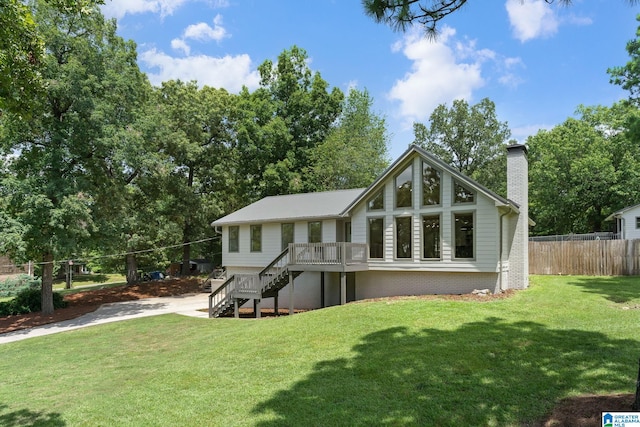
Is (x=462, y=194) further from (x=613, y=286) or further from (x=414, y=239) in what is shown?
(x=613, y=286)

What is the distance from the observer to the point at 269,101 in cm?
3378

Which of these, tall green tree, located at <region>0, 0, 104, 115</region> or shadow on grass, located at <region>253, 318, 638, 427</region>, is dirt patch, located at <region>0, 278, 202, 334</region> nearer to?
tall green tree, located at <region>0, 0, 104, 115</region>

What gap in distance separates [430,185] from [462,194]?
1222 millimetres

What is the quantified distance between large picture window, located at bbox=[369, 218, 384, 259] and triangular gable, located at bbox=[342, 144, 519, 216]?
3.48ft

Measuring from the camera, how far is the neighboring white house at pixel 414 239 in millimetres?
14242

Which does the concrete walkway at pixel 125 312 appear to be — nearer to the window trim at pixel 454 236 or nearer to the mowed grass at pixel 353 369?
the mowed grass at pixel 353 369

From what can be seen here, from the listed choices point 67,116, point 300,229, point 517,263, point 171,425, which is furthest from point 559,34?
point 67,116

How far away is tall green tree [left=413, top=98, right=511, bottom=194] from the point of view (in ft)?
123

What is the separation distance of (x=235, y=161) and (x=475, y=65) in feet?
67.9

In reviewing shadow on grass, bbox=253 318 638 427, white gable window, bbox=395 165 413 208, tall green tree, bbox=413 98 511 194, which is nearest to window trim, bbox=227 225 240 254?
white gable window, bbox=395 165 413 208

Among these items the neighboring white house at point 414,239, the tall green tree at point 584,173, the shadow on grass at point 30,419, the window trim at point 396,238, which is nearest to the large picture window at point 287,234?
the neighboring white house at point 414,239

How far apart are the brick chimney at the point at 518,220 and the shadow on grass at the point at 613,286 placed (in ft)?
7.11

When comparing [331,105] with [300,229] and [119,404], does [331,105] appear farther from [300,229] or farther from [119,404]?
[119,404]

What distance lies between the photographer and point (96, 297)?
24703 mm
